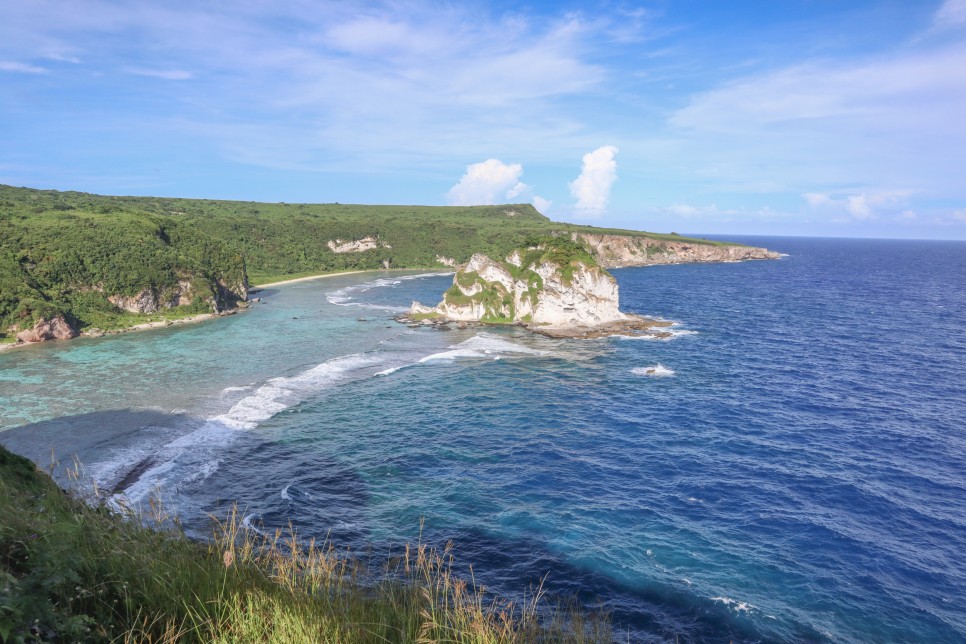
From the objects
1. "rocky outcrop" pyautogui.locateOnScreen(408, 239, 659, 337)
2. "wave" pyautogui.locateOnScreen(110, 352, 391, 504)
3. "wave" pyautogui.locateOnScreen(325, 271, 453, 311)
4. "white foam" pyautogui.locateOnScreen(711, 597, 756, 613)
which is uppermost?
"rocky outcrop" pyautogui.locateOnScreen(408, 239, 659, 337)

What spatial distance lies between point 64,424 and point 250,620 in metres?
43.0

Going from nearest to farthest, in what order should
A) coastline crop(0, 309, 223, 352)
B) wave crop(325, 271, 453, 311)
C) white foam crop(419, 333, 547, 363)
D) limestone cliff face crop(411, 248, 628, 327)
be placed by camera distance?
1. white foam crop(419, 333, 547, 363)
2. coastline crop(0, 309, 223, 352)
3. limestone cliff face crop(411, 248, 628, 327)
4. wave crop(325, 271, 453, 311)

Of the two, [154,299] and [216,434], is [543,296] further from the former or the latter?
[154,299]

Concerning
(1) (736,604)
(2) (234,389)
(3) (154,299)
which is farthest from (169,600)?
(3) (154,299)

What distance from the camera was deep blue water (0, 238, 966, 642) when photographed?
24.1 metres

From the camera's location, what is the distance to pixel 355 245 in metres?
189

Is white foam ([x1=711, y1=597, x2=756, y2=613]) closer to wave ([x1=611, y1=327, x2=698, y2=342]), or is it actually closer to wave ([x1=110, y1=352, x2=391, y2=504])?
wave ([x1=110, y1=352, x2=391, y2=504])

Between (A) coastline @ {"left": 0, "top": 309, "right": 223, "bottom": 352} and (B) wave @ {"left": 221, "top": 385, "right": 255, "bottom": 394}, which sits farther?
(A) coastline @ {"left": 0, "top": 309, "right": 223, "bottom": 352}

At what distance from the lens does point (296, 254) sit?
17312 centimetres

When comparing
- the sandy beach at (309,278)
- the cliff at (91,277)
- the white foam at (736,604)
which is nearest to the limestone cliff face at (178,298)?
the cliff at (91,277)

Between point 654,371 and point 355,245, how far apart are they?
490ft

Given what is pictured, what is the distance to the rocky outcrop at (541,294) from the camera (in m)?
80.3

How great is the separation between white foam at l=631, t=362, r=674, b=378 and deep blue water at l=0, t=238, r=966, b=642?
1.21 feet

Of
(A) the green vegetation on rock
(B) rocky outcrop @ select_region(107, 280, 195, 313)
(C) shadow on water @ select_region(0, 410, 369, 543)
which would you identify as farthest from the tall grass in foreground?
(B) rocky outcrop @ select_region(107, 280, 195, 313)
